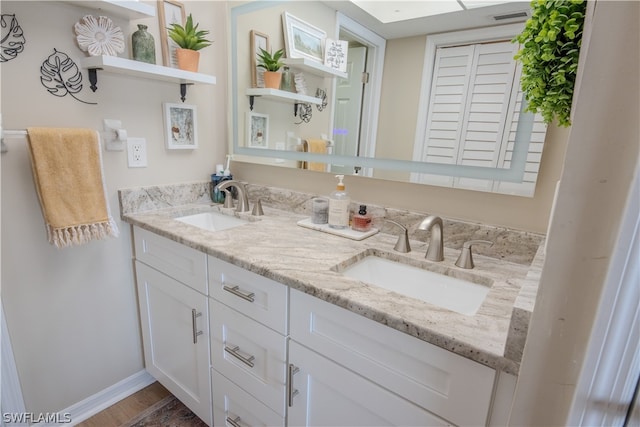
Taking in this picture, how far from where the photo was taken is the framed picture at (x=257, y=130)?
158 cm

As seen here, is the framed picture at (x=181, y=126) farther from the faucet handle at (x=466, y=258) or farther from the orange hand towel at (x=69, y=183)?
the faucet handle at (x=466, y=258)

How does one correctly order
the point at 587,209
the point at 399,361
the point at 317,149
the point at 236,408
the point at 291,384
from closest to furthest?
the point at 587,209 < the point at 399,361 < the point at 291,384 < the point at 236,408 < the point at 317,149

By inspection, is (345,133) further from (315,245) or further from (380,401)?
(380,401)

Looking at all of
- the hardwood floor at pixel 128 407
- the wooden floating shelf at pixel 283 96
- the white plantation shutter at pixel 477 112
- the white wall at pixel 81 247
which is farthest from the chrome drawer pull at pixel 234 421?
the wooden floating shelf at pixel 283 96

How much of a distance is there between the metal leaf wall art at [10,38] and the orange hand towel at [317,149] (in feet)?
3.33

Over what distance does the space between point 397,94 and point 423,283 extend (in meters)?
0.65

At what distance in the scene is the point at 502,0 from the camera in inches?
35.3

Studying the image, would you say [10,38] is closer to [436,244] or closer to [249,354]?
[249,354]

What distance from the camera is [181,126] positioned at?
150cm

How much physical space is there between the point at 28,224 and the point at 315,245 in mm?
1010

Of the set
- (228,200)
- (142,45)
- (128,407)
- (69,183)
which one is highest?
(142,45)

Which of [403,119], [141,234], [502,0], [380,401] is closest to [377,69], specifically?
[403,119]

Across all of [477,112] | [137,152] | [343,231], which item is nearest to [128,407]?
[137,152]

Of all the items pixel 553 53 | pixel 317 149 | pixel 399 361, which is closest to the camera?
pixel 553 53
